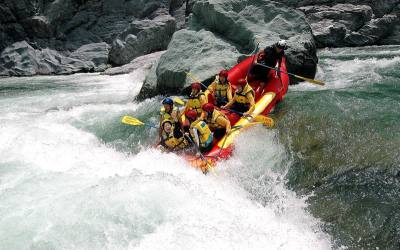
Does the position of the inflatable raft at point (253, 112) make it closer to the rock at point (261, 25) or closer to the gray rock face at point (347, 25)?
the rock at point (261, 25)

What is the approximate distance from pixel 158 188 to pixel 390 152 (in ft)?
9.13

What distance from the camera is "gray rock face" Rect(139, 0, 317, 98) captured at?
1001 centimetres

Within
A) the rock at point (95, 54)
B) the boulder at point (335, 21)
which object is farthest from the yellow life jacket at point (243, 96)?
the boulder at point (335, 21)

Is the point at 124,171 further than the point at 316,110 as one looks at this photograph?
No

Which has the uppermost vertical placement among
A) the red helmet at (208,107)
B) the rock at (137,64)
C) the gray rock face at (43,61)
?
the red helmet at (208,107)

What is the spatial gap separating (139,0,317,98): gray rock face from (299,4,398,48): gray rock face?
10.7 metres

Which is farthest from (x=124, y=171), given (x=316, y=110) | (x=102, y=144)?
(x=316, y=110)

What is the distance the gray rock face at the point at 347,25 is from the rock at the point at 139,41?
25.6ft

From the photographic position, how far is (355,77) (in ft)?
34.7

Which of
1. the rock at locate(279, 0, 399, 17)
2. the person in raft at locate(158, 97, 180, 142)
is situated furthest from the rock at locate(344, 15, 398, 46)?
the person in raft at locate(158, 97, 180, 142)

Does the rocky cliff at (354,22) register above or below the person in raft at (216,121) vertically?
below

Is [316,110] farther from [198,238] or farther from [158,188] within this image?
[198,238]

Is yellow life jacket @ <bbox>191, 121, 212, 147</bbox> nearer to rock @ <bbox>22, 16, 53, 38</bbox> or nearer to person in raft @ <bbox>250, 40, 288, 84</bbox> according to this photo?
person in raft @ <bbox>250, 40, 288, 84</bbox>

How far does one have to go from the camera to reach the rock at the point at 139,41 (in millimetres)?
19172
